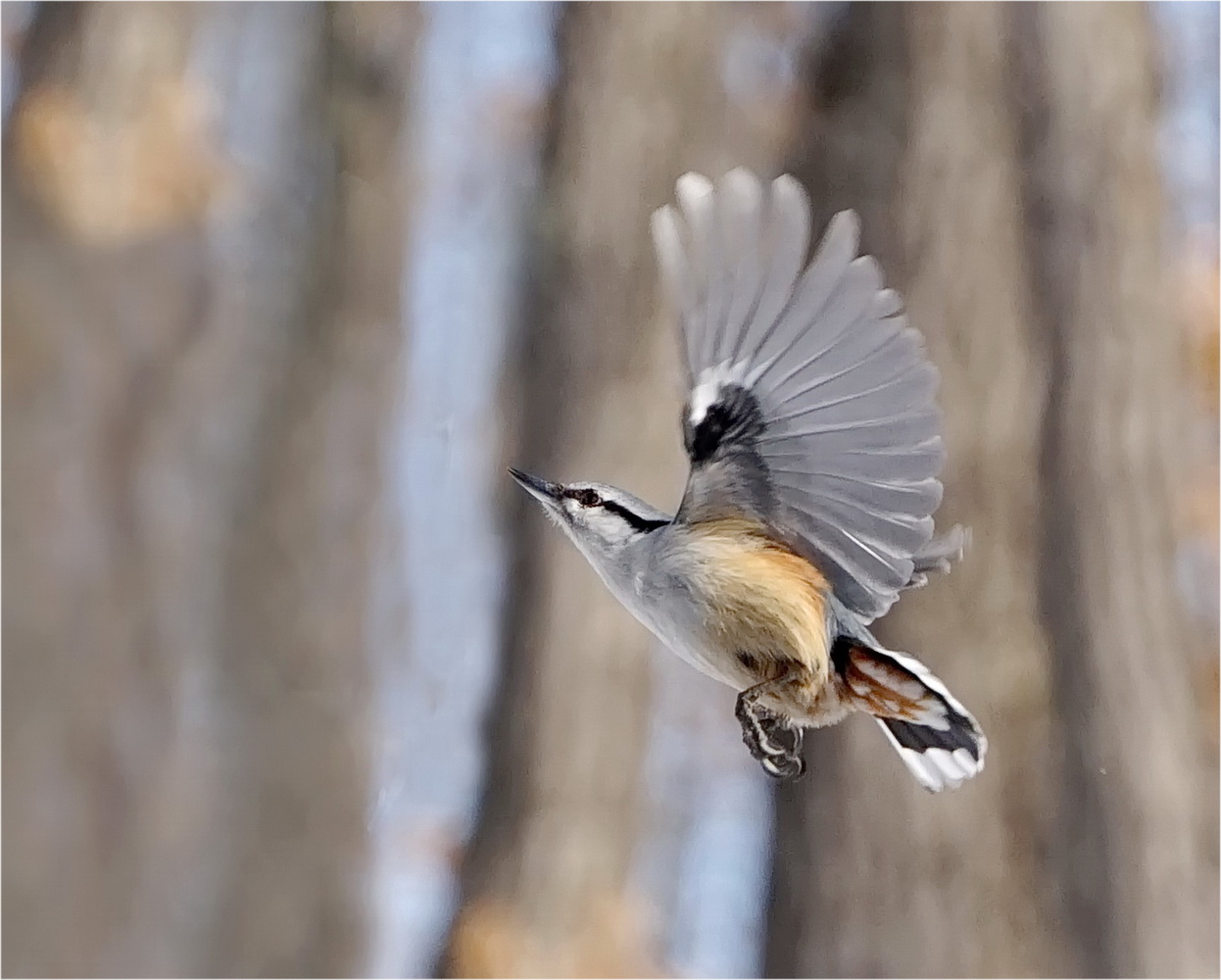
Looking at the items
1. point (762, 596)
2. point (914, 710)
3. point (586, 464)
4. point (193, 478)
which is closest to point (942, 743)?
point (914, 710)

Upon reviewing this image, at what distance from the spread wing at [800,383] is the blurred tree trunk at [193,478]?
1.14 ft

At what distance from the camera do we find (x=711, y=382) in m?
0.55

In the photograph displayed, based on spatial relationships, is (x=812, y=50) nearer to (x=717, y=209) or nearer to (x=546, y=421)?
(x=546, y=421)

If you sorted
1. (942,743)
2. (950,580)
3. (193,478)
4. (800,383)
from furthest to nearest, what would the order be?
(950,580)
(193,478)
(942,743)
(800,383)

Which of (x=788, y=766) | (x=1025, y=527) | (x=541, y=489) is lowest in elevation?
(x=788, y=766)

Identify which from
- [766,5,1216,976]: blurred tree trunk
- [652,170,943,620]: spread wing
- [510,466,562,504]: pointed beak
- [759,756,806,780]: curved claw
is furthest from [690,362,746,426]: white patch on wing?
[766,5,1216,976]: blurred tree trunk

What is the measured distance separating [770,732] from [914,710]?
0.12 metres

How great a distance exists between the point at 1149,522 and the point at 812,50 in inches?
18.3

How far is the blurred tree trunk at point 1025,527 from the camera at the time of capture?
86 cm

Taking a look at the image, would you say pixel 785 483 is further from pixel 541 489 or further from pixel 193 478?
pixel 193 478

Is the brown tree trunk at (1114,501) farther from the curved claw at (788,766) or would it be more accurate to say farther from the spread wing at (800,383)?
the spread wing at (800,383)


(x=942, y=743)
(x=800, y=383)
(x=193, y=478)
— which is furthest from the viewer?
(x=193, y=478)

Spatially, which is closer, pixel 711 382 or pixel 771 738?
pixel 711 382

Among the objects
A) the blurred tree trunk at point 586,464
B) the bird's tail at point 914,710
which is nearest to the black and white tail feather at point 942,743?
the bird's tail at point 914,710
